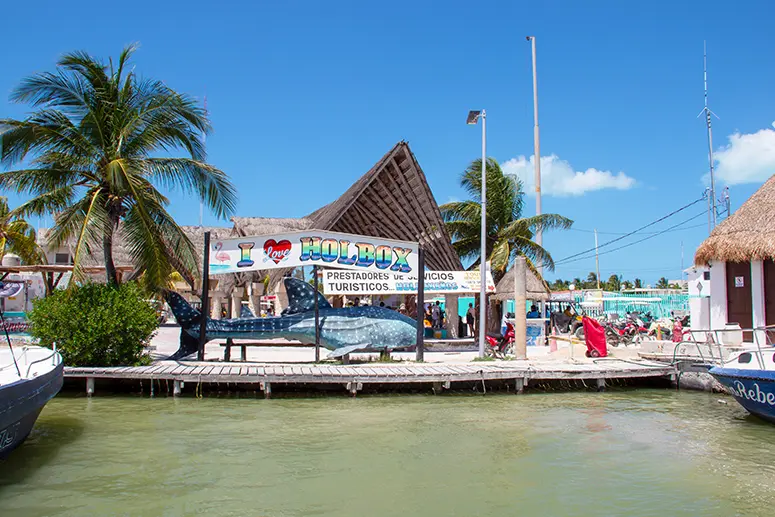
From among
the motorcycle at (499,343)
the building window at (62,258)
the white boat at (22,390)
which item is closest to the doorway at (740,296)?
the motorcycle at (499,343)

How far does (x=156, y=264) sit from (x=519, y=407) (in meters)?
8.59

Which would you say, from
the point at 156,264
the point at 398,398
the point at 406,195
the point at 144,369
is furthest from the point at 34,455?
the point at 406,195

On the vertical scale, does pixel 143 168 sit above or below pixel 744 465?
above

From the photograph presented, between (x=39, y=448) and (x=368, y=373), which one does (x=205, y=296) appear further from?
(x=39, y=448)

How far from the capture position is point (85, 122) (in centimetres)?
1417

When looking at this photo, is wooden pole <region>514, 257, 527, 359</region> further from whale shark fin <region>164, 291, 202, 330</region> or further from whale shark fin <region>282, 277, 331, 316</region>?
whale shark fin <region>164, 291, 202, 330</region>

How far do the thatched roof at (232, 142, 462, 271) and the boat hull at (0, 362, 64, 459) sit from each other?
11821mm

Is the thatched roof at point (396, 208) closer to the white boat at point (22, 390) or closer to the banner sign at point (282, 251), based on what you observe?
the banner sign at point (282, 251)

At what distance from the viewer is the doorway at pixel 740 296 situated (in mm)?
17516

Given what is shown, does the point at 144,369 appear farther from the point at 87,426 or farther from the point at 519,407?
the point at 519,407

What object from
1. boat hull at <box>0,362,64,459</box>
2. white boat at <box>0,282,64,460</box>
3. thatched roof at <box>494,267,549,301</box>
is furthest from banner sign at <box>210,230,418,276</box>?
thatched roof at <box>494,267,549,301</box>

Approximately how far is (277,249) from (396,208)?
690 centimetres

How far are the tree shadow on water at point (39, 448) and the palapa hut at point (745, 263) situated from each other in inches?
638

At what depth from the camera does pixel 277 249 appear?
15492 millimetres
